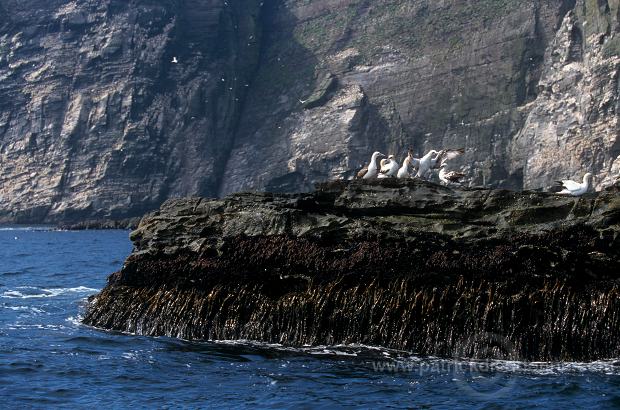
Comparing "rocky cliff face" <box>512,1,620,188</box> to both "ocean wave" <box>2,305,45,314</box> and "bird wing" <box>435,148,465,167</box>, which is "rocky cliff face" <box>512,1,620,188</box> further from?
"ocean wave" <box>2,305,45,314</box>

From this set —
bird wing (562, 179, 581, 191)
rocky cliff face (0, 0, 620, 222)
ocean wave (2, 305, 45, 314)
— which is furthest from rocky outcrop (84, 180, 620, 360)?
rocky cliff face (0, 0, 620, 222)

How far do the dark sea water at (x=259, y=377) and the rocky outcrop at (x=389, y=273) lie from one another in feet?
1.78

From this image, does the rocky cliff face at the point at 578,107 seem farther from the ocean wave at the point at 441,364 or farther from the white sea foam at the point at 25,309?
the ocean wave at the point at 441,364

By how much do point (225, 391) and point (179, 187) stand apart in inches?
4059

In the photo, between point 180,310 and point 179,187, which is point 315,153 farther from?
point 180,310

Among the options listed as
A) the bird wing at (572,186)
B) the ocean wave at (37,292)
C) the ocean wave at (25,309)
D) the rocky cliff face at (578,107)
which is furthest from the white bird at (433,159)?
the rocky cliff face at (578,107)

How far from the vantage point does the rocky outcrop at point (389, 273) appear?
749 inches

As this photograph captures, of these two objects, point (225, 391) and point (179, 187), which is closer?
point (225, 391)

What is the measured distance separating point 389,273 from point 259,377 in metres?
3.82

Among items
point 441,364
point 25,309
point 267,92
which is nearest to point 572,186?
point 441,364

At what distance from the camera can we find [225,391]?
55.8ft

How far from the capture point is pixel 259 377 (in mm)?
17906

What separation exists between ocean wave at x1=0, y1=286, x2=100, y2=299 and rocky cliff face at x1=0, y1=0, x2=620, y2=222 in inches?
2573

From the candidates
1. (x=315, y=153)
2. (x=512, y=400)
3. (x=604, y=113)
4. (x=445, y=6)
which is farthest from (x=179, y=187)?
(x=512, y=400)
